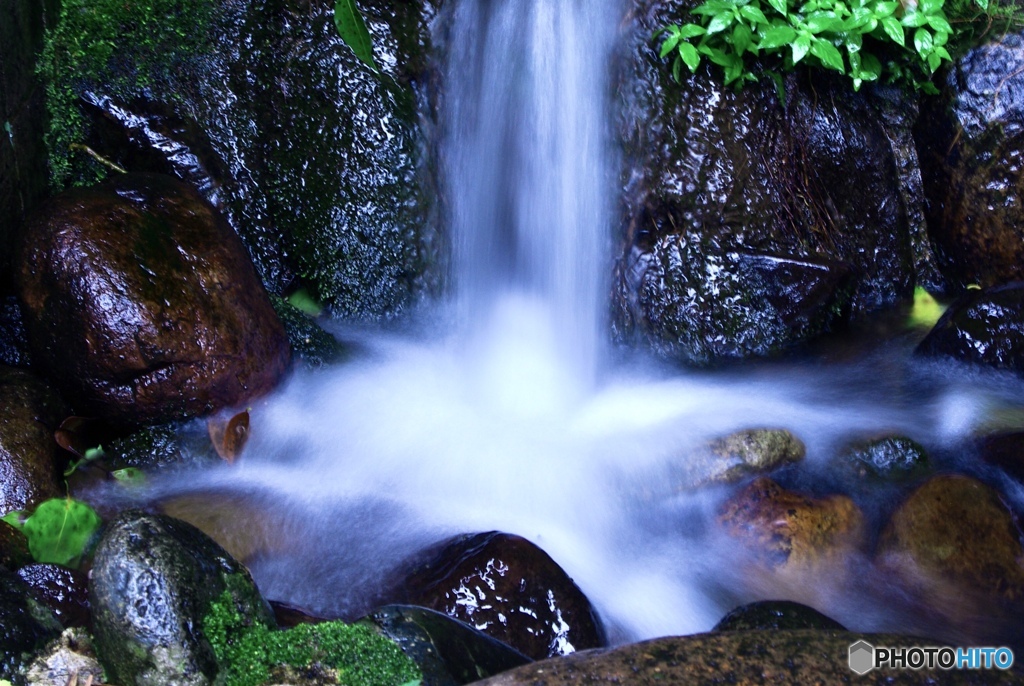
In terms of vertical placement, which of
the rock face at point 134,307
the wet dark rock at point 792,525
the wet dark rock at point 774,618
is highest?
the rock face at point 134,307

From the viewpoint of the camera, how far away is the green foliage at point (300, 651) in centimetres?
199

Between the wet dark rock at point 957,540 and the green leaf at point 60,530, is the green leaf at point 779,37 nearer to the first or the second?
the wet dark rock at point 957,540

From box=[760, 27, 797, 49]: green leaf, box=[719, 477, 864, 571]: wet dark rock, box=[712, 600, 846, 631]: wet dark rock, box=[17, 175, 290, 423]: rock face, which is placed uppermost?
box=[760, 27, 797, 49]: green leaf

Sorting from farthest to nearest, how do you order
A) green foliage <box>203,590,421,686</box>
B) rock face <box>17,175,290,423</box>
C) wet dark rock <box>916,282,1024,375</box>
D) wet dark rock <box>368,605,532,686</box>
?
wet dark rock <box>916,282,1024,375</box> → rock face <box>17,175,290,423</box> → wet dark rock <box>368,605,532,686</box> → green foliage <box>203,590,421,686</box>

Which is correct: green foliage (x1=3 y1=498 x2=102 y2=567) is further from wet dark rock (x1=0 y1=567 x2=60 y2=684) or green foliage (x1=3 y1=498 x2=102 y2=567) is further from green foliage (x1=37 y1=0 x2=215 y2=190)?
green foliage (x1=37 y1=0 x2=215 y2=190)

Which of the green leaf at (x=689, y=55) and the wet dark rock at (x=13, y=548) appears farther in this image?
the green leaf at (x=689, y=55)

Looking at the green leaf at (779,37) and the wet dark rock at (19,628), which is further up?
the green leaf at (779,37)

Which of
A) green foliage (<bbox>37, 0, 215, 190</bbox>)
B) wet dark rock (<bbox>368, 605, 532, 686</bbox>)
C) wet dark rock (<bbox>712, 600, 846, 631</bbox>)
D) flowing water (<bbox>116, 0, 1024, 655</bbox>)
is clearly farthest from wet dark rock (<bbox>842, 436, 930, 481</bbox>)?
Answer: green foliage (<bbox>37, 0, 215, 190</bbox>)

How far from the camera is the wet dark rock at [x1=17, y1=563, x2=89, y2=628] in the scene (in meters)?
2.58

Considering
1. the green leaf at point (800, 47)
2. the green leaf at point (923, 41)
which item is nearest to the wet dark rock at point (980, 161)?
the green leaf at point (923, 41)

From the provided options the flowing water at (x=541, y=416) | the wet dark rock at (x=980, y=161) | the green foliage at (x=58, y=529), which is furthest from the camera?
the wet dark rock at (x=980, y=161)

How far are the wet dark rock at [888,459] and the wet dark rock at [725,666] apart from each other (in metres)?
1.89

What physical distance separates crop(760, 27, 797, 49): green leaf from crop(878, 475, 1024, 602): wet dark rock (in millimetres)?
2312

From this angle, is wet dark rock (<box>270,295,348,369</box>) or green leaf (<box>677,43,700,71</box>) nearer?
wet dark rock (<box>270,295,348,369</box>)
